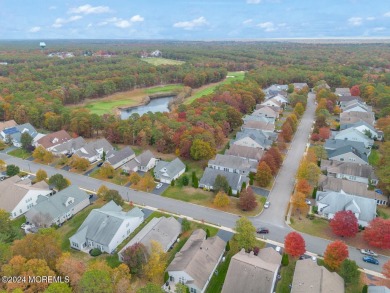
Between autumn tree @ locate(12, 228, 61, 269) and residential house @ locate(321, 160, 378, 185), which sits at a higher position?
autumn tree @ locate(12, 228, 61, 269)

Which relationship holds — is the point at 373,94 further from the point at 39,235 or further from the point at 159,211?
the point at 39,235

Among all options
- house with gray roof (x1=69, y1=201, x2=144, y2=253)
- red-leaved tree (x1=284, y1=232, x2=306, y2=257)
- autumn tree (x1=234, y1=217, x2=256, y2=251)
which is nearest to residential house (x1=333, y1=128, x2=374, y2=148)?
red-leaved tree (x1=284, y1=232, x2=306, y2=257)

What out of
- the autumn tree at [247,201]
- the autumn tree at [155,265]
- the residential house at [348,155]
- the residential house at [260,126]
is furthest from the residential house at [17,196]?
the residential house at [348,155]

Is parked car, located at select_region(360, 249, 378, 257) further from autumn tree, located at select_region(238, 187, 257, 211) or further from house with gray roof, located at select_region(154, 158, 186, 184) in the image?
house with gray roof, located at select_region(154, 158, 186, 184)

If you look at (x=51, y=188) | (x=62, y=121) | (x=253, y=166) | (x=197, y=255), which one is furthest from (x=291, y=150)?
(x=62, y=121)

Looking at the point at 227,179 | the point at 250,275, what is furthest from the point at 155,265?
the point at 227,179

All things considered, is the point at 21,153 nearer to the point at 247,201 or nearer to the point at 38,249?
the point at 38,249

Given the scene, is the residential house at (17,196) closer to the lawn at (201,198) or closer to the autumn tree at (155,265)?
the lawn at (201,198)

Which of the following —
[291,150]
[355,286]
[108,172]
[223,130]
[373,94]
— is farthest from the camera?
[373,94]
